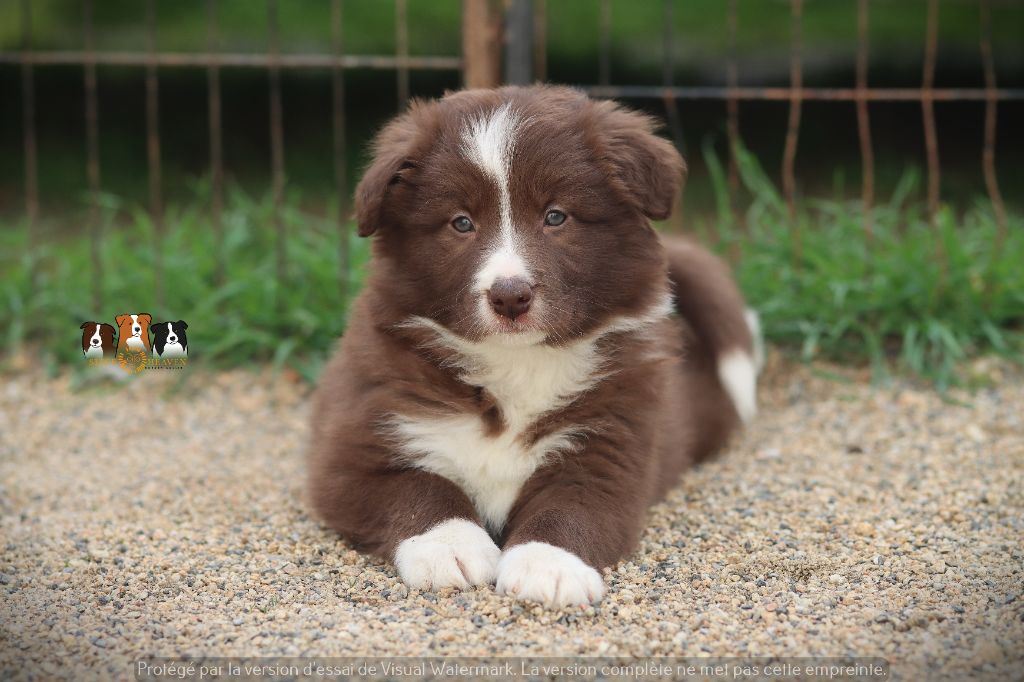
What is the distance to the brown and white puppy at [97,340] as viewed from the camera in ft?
16.8

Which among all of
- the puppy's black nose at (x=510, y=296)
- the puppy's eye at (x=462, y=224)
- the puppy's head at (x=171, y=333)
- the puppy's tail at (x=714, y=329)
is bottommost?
the puppy's head at (x=171, y=333)

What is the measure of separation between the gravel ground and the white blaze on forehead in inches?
32.7

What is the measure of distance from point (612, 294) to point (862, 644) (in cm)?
114

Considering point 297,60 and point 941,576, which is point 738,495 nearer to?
point 941,576

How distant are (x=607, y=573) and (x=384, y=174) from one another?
4.05 feet

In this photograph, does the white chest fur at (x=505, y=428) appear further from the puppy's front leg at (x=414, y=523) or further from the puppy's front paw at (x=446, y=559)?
the puppy's front paw at (x=446, y=559)

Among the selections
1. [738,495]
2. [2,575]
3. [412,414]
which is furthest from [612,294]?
[2,575]

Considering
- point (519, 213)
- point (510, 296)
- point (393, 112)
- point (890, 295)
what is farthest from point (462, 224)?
point (393, 112)

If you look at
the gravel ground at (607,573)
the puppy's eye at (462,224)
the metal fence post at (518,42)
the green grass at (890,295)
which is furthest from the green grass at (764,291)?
the puppy's eye at (462,224)

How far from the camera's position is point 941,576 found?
9.96 ft

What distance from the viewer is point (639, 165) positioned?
3.17 meters

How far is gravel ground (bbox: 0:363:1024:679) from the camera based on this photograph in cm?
264

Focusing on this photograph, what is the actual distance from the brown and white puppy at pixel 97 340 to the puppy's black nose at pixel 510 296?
2807 mm

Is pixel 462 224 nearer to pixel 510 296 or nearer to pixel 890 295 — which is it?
pixel 510 296
